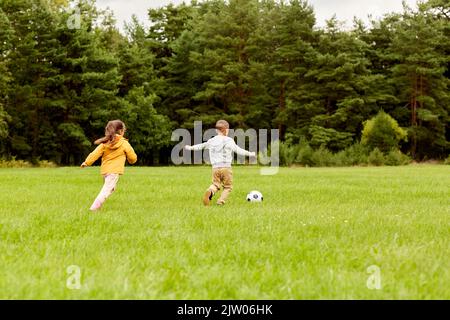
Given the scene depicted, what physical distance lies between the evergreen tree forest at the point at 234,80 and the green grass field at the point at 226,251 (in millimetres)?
35330

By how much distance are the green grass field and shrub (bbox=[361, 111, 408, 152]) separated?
30931 millimetres

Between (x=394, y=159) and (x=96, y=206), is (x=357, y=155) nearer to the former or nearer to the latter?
(x=394, y=159)

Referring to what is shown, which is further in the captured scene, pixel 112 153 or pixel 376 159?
pixel 376 159

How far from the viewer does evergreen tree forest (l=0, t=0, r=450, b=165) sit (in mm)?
44406

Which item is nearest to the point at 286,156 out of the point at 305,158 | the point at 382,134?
the point at 305,158

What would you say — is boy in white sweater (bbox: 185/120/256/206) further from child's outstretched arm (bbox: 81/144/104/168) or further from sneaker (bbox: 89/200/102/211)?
sneaker (bbox: 89/200/102/211)

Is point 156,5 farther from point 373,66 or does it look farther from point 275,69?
point 373,66

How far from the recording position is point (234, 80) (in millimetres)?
50750

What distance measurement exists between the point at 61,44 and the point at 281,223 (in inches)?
1610

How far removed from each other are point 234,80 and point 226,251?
4563 cm

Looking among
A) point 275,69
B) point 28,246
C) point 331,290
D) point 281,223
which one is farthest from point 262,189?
point 275,69

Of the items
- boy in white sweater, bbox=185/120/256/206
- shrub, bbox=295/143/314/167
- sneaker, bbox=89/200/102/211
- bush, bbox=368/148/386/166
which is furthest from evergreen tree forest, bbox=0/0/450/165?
sneaker, bbox=89/200/102/211

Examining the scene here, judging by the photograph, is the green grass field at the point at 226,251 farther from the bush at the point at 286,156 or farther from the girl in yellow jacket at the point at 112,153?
the bush at the point at 286,156

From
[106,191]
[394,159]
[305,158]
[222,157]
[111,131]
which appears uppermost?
[111,131]
